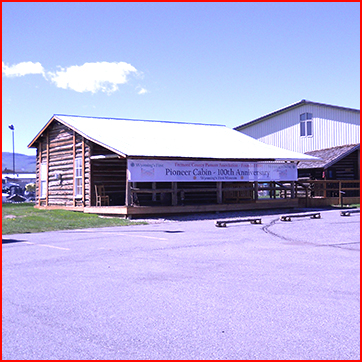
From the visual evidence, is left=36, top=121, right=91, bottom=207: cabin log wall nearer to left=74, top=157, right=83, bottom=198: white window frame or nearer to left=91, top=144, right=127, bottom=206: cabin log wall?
left=74, top=157, right=83, bottom=198: white window frame

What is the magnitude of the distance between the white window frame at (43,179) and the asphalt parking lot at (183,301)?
1840cm

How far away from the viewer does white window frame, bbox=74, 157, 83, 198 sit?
27.7m

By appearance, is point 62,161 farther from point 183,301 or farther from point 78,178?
point 183,301

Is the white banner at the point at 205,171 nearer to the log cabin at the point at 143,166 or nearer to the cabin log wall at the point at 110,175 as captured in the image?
the log cabin at the point at 143,166

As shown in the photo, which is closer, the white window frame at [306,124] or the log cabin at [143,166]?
the log cabin at [143,166]

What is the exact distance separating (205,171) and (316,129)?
21831mm

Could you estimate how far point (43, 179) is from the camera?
32781 millimetres

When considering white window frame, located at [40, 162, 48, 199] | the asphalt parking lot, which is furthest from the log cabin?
the asphalt parking lot

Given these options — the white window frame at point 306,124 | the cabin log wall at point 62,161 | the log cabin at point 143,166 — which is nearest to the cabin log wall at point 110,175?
the log cabin at point 143,166

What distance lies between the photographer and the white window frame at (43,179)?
3219 cm

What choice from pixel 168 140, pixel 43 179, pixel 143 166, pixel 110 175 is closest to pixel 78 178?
pixel 110 175

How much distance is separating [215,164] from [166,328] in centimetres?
2049

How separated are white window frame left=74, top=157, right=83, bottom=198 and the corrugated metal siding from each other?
23686 millimetres

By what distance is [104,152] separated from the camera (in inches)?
1070
